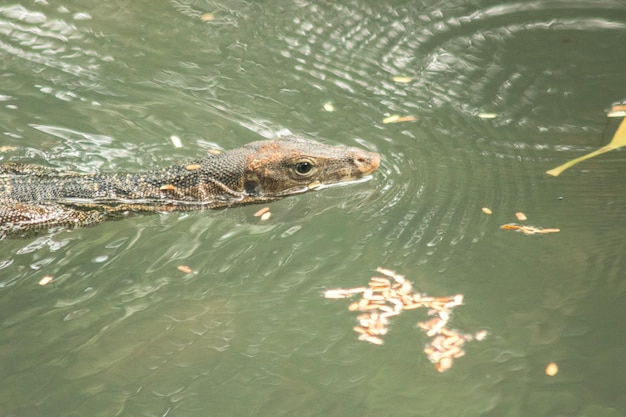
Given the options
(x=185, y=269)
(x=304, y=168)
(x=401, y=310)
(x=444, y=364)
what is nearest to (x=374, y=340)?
(x=401, y=310)

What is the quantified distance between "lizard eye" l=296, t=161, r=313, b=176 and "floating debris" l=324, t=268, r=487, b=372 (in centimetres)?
146

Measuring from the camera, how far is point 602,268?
17.2 ft

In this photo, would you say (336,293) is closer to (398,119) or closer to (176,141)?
(398,119)

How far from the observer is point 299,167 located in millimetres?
6547

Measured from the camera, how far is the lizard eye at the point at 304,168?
6531 millimetres

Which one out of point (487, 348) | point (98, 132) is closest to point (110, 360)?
point (487, 348)

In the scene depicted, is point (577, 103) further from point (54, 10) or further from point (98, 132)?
point (54, 10)

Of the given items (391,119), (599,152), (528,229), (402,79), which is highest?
(599,152)

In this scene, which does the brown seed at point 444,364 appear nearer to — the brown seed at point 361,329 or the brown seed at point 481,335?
the brown seed at point 481,335

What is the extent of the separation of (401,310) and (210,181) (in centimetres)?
228

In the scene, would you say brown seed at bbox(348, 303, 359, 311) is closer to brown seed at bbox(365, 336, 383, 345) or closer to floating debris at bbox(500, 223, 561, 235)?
brown seed at bbox(365, 336, 383, 345)

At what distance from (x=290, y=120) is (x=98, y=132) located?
1737mm

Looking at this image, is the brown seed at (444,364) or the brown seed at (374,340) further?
the brown seed at (374,340)

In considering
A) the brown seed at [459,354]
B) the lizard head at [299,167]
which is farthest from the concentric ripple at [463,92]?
the brown seed at [459,354]
